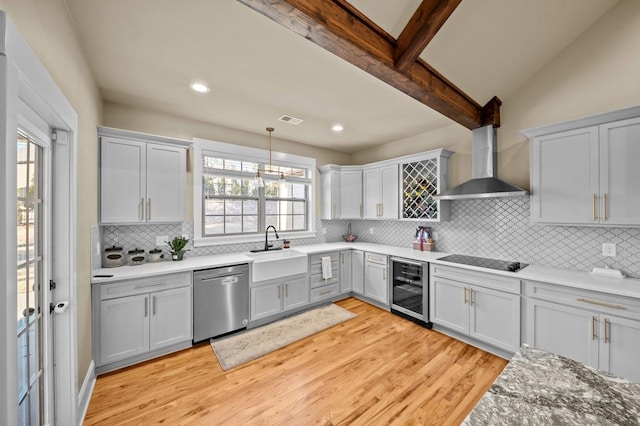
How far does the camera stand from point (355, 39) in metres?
1.75

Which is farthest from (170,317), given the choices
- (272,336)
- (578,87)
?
(578,87)

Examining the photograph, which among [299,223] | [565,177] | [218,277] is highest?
A: [565,177]

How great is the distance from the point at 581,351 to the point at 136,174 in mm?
4517

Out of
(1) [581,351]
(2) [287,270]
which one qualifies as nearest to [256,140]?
(2) [287,270]

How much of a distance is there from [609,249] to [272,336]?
3574 mm

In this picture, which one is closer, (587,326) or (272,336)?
(587,326)

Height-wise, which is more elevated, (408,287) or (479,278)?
(479,278)

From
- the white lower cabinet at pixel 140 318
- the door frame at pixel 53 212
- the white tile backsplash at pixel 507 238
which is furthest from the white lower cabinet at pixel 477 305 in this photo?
the door frame at pixel 53 212

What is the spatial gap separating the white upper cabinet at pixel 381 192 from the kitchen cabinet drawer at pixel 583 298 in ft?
6.47

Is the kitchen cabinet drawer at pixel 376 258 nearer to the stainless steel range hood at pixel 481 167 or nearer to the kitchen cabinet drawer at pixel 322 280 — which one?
the kitchen cabinet drawer at pixel 322 280

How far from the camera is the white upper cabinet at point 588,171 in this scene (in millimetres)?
2129

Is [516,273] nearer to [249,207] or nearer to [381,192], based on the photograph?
[381,192]

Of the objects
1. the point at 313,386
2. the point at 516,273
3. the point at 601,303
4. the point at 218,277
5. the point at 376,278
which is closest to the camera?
the point at 601,303

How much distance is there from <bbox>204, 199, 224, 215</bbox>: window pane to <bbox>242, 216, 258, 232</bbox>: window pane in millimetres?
379
